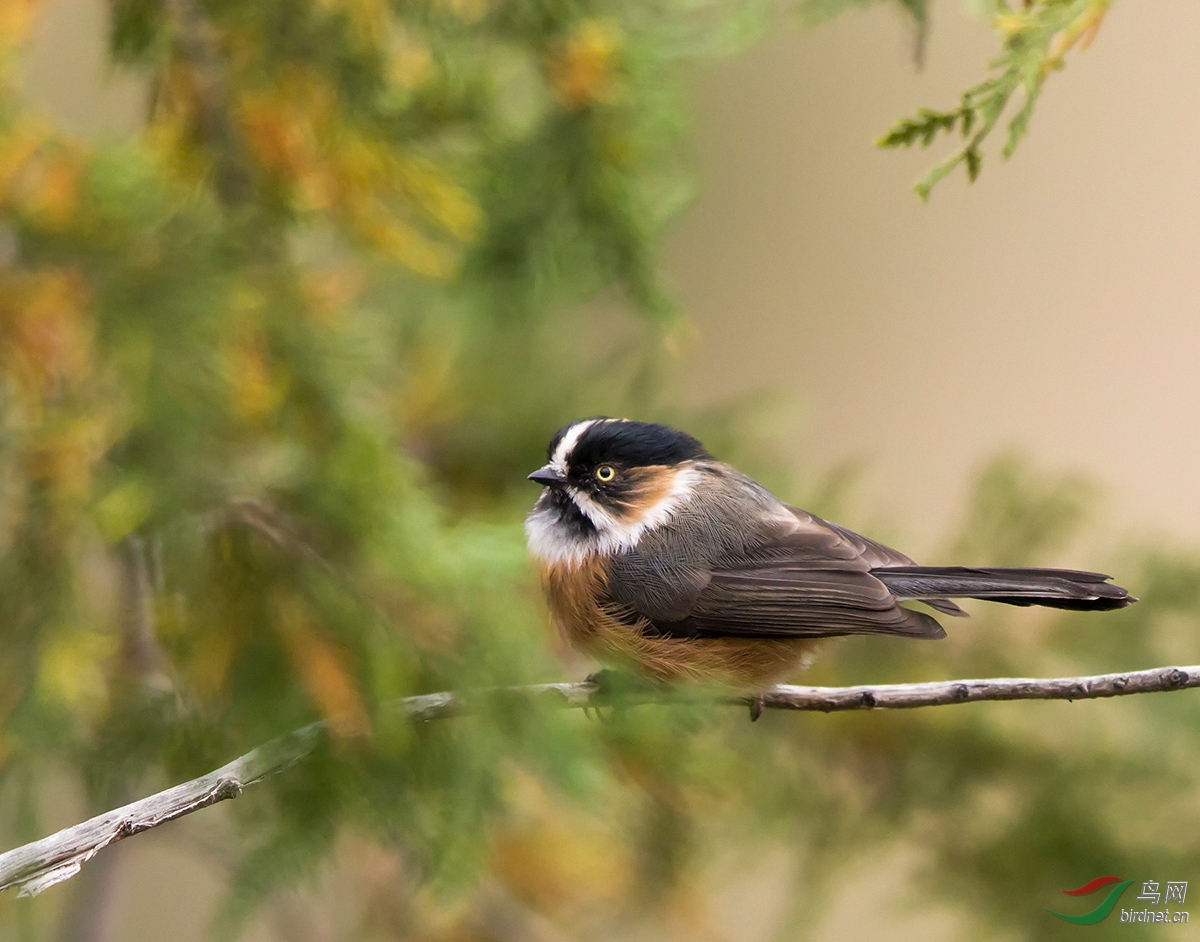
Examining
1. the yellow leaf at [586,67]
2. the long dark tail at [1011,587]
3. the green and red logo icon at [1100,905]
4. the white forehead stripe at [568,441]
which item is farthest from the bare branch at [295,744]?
the yellow leaf at [586,67]

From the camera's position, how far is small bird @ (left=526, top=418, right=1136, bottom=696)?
154 centimetres

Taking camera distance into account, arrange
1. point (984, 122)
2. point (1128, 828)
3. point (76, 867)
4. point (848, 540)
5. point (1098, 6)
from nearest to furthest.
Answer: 1. point (76, 867)
2. point (984, 122)
3. point (1098, 6)
4. point (848, 540)
5. point (1128, 828)

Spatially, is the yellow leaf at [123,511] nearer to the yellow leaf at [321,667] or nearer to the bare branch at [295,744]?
the yellow leaf at [321,667]

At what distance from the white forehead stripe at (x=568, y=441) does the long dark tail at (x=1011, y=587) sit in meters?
0.50

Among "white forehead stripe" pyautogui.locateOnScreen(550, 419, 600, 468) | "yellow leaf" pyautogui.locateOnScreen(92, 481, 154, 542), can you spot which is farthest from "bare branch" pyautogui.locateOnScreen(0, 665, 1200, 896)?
"yellow leaf" pyautogui.locateOnScreen(92, 481, 154, 542)

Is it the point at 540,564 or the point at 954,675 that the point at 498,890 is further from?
the point at 540,564

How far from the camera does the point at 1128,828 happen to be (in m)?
2.79

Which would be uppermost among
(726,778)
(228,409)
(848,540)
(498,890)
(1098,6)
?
(1098,6)

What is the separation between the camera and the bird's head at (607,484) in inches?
68.6

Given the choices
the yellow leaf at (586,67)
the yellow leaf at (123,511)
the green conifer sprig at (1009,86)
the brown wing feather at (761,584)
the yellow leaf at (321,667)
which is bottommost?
the yellow leaf at (321,667)

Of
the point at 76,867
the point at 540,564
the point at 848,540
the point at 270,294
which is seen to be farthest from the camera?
the point at 270,294

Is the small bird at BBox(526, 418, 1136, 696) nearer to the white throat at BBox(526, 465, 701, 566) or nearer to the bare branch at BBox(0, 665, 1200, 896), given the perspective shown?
the white throat at BBox(526, 465, 701, 566)

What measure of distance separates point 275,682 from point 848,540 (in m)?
1.07

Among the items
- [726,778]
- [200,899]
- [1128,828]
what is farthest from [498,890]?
[1128,828]
